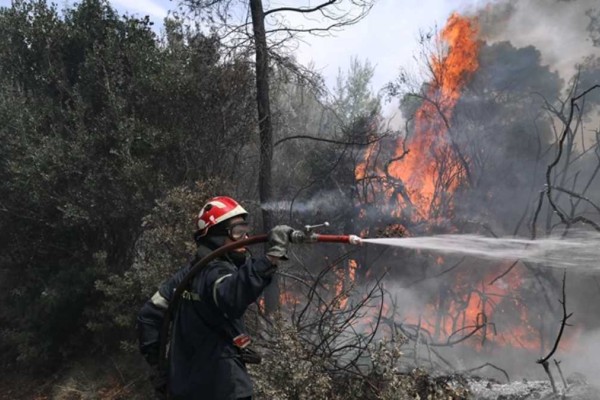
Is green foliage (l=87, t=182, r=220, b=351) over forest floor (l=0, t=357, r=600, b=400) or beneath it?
over

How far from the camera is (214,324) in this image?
3156mm

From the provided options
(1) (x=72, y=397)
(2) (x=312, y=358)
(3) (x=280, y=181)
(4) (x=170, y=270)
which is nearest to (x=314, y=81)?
(3) (x=280, y=181)

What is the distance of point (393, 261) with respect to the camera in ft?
34.4

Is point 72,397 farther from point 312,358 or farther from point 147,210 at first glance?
point 312,358

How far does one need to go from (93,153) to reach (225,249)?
5.70m

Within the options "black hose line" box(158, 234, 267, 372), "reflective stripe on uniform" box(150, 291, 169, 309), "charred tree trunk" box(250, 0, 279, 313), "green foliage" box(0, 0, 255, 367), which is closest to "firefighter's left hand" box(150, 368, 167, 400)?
"black hose line" box(158, 234, 267, 372)

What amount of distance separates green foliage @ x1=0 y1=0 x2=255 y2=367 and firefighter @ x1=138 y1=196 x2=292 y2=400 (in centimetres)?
403

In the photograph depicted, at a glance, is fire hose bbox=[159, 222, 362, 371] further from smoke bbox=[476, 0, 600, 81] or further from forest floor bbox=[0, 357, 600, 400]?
smoke bbox=[476, 0, 600, 81]

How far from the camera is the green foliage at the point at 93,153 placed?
305 inches

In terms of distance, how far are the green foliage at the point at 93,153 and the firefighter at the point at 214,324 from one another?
4.03m

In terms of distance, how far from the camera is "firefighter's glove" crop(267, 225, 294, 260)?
289 cm

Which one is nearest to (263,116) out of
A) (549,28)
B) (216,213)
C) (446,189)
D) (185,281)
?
(446,189)

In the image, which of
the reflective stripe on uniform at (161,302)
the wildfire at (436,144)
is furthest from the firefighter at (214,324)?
the wildfire at (436,144)

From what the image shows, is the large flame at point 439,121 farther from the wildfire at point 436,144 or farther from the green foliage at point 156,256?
the green foliage at point 156,256
